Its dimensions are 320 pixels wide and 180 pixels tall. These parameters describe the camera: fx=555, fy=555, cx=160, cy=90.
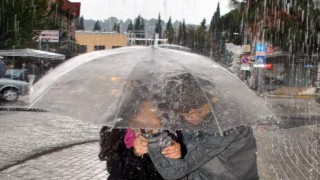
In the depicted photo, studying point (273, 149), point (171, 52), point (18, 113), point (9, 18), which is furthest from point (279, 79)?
point (171, 52)

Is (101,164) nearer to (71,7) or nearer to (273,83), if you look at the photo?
(273,83)

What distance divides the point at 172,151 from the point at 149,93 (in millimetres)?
494

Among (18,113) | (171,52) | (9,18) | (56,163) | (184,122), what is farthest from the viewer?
(9,18)

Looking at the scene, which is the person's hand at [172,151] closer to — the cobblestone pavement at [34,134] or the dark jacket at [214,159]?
the dark jacket at [214,159]

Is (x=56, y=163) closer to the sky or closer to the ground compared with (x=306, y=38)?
closer to the ground

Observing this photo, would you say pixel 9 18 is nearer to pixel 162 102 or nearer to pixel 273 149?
pixel 273 149

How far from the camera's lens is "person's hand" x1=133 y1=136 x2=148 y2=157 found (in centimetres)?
313

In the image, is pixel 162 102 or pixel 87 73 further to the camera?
pixel 87 73

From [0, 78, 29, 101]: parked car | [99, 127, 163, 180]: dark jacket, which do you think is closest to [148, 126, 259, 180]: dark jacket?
[99, 127, 163, 180]: dark jacket

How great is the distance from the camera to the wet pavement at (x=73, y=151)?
→ 25.6 ft

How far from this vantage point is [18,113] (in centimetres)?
1723

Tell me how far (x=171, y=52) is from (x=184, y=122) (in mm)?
821

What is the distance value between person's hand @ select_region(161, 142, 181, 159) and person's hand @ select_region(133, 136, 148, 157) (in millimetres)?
208

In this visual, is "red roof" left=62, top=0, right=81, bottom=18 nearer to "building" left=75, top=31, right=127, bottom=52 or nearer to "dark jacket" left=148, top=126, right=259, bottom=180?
"building" left=75, top=31, right=127, bottom=52
